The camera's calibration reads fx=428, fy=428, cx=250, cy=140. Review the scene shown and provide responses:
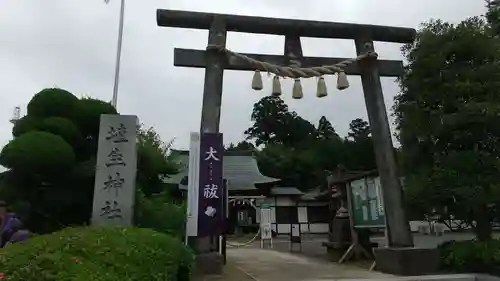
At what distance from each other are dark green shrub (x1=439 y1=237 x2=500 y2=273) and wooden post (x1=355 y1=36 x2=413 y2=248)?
2.26 ft

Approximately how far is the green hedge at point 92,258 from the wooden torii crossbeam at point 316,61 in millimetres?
4415

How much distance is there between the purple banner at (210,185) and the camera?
720 cm

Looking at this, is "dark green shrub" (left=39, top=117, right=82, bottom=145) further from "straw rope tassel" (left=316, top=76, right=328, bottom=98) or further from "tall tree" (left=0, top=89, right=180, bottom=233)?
"straw rope tassel" (left=316, top=76, right=328, bottom=98)

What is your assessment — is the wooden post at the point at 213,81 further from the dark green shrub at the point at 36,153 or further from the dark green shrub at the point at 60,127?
the dark green shrub at the point at 36,153

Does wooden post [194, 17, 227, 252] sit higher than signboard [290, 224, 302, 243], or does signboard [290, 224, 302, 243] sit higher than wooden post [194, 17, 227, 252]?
wooden post [194, 17, 227, 252]

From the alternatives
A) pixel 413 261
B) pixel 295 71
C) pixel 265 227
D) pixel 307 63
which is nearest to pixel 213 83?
pixel 295 71

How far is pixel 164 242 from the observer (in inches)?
171

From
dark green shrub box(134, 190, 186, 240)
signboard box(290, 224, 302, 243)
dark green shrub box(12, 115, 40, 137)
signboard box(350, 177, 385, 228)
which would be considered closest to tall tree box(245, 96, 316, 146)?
signboard box(290, 224, 302, 243)

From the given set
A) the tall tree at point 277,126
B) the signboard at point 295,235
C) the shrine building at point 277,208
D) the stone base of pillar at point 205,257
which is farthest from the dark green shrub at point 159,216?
the tall tree at point 277,126

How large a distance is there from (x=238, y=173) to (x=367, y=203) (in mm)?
16473

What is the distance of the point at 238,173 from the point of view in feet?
84.7

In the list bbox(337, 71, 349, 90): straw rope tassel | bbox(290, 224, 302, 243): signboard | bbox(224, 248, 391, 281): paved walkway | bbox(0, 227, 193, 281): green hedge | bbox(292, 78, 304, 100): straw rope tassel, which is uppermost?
bbox(337, 71, 349, 90): straw rope tassel

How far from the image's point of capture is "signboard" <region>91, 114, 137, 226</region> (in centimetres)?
606

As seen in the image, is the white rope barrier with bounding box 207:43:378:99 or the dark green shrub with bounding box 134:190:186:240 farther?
the white rope barrier with bounding box 207:43:378:99
